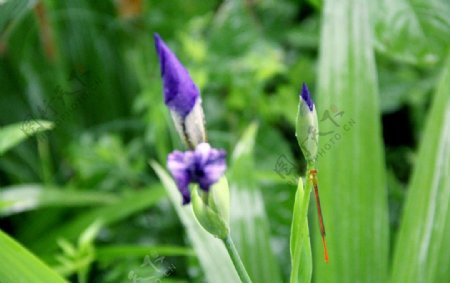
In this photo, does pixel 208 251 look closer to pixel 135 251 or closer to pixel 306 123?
pixel 135 251

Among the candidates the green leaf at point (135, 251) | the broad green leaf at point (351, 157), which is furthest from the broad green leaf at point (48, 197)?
the broad green leaf at point (351, 157)

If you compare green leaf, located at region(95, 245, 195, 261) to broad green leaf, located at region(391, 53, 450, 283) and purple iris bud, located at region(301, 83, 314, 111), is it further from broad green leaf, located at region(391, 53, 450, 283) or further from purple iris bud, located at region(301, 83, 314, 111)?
purple iris bud, located at region(301, 83, 314, 111)

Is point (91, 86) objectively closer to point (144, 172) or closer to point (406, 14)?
point (144, 172)

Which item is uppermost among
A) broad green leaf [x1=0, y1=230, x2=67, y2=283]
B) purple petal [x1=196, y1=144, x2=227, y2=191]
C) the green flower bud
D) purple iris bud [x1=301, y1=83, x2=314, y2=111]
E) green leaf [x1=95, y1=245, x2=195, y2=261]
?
purple iris bud [x1=301, y1=83, x2=314, y2=111]

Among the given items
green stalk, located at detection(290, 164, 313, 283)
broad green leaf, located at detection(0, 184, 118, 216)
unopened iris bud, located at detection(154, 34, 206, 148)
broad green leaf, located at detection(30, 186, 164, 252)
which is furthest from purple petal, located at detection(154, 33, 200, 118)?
broad green leaf, located at detection(0, 184, 118, 216)

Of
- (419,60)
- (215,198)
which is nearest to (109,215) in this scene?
(419,60)
